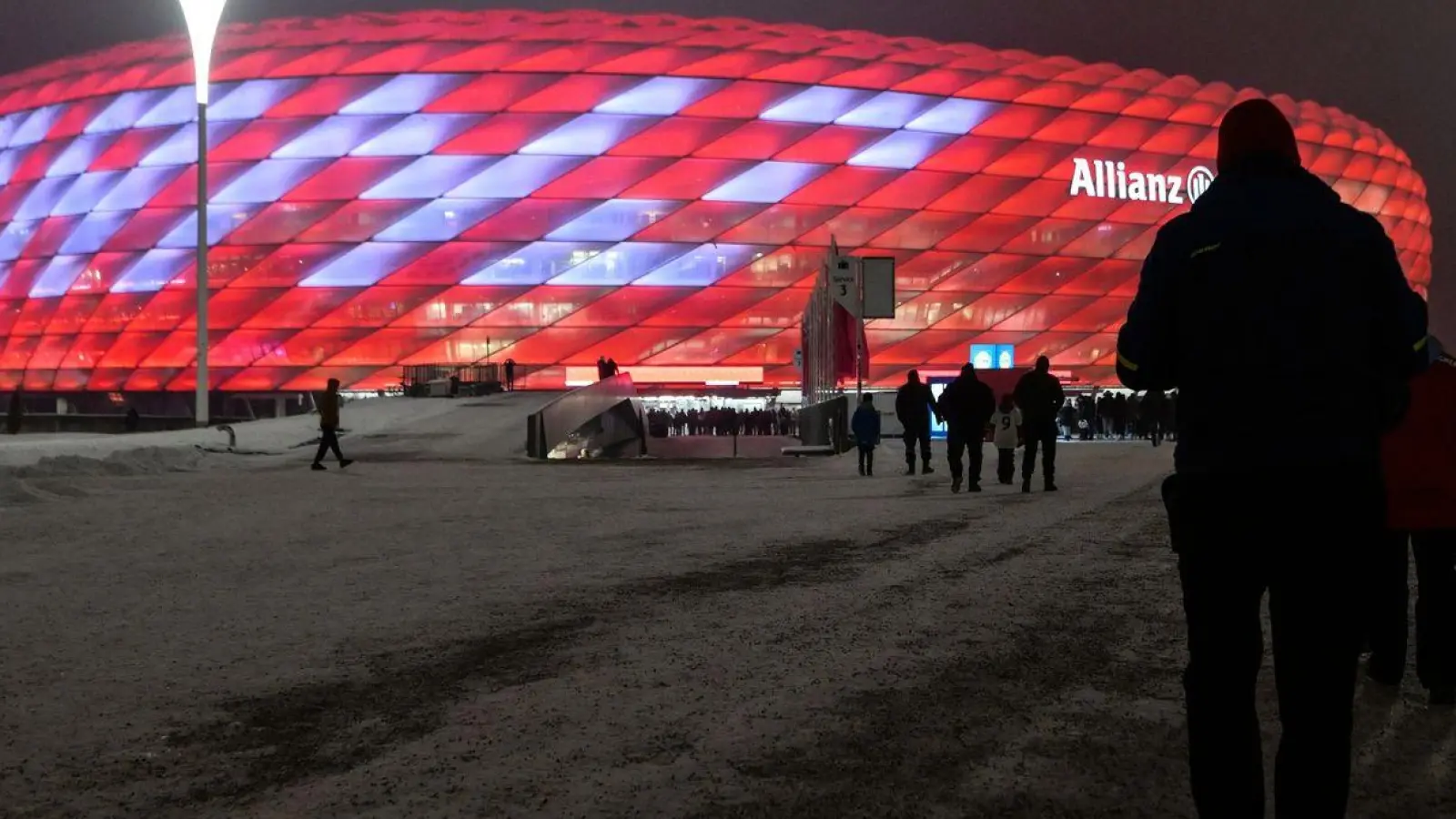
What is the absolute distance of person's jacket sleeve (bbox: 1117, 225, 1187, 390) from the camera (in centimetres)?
238

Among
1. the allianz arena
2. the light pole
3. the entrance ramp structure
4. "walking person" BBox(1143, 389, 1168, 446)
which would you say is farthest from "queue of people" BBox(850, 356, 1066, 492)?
the allianz arena

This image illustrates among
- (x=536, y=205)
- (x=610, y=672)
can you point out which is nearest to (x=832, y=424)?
(x=610, y=672)

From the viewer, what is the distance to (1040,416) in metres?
12.4

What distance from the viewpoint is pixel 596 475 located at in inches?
602

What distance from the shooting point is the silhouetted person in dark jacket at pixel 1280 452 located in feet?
7.25

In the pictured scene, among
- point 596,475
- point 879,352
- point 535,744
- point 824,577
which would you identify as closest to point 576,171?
point 879,352

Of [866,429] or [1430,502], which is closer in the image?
[1430,502]

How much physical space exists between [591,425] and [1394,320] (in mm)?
20570

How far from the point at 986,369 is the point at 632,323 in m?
21.3

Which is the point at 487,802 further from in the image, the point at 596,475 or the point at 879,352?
the point at 879,352

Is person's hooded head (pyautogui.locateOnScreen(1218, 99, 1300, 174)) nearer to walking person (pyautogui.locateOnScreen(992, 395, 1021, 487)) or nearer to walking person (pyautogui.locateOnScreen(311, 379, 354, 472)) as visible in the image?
walking person (pyautogui.locateOnScreen(992, 395, 1021, 487))

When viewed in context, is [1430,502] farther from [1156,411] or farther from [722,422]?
[722,422]

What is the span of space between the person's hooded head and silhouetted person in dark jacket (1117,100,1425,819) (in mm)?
27

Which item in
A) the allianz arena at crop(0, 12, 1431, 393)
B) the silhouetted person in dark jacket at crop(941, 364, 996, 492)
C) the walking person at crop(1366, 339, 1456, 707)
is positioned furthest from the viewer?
the allianz arena at crop(0, 12, 1431, 393)
